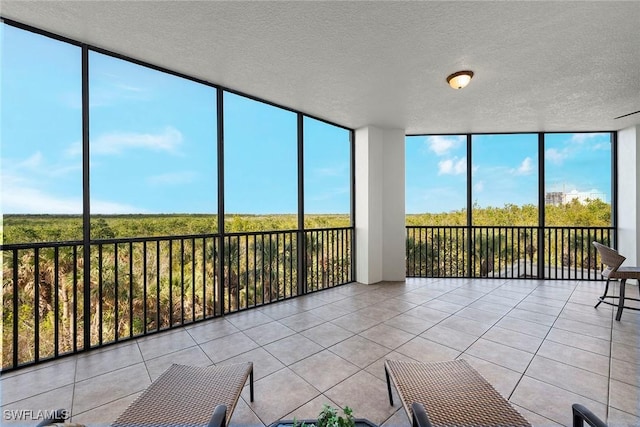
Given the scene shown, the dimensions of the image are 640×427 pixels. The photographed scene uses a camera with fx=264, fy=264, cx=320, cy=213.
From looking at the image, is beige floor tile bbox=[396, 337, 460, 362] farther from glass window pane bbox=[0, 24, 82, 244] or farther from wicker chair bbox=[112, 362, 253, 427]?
glass window pane bbox=[0, 24, 82, 244]

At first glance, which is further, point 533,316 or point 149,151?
point 149,151

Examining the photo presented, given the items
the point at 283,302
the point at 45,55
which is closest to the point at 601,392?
the point at 283,302

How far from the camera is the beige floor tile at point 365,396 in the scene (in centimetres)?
156

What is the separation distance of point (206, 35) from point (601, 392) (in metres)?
3.85

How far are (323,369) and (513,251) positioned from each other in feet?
15.3

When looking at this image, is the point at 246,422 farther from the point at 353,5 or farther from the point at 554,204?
the point at 554,204

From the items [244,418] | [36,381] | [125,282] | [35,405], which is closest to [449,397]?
[244,418]

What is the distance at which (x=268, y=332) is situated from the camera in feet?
8.66

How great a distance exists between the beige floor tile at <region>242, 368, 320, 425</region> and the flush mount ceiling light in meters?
3.06

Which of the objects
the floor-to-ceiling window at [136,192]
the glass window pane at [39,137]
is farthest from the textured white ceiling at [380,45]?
the floor-to-ceiling window at [136,192]

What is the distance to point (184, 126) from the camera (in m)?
3.23

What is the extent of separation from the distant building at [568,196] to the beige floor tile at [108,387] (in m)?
6.25

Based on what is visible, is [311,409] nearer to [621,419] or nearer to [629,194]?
[621,419]
